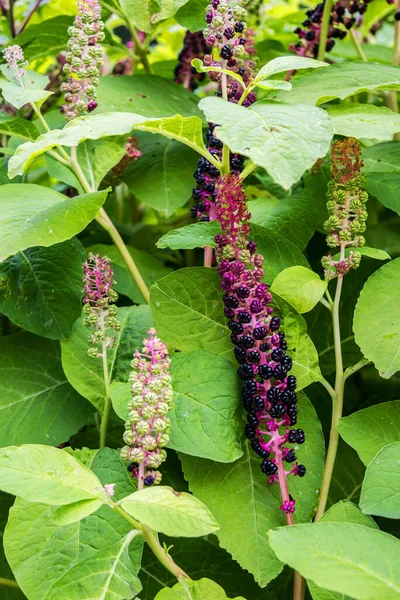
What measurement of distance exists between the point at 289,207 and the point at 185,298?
0.86 feet

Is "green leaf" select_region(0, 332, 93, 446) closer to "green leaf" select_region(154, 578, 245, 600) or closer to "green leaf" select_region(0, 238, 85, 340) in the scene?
"green leaf" select_region(0, 238, 85, 340)

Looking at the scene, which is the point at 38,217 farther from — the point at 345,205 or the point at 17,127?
the point at 345,205

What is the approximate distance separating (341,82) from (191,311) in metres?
0.38

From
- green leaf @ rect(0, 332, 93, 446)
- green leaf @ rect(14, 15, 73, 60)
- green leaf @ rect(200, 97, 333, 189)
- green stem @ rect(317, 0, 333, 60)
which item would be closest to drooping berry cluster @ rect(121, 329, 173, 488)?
green leaf @ rect(200, 97, 333, 189)

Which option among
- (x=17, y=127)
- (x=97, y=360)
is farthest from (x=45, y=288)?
(x=17, y=127)

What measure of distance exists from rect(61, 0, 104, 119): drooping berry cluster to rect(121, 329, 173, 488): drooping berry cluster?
0.43 m

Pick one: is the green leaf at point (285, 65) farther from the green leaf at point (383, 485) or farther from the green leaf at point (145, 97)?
the green leaf at point (383, 485)

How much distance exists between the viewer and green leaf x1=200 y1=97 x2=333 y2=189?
26.8 inches

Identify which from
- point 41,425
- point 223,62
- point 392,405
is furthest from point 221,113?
point 41,425

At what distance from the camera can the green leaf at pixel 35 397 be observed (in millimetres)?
1009

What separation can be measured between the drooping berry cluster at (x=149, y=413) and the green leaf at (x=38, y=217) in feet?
0.78

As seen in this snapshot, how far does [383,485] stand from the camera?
0.73m

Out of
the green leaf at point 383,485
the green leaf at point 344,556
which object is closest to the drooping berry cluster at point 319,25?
the green leaf at point 383,485

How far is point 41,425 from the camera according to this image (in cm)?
102
